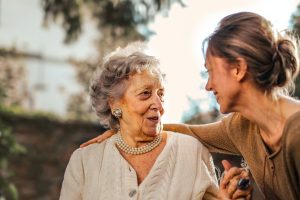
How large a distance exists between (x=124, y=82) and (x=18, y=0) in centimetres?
Result: 1220

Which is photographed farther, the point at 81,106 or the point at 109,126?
the point at 81,106

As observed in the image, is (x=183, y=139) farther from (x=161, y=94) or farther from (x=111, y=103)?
(x=111, y=103)

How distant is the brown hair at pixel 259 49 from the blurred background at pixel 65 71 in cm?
25

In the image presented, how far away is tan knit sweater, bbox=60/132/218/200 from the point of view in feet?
9.37

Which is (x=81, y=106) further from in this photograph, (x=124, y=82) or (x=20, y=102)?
(x=124, y=82)

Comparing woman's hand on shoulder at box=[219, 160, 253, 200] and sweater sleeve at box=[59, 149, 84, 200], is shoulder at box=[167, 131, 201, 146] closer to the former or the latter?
woman's hand on shoulder at box=[219, 160, 253, 200]

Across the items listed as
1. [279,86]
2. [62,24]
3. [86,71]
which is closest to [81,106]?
[86,71]

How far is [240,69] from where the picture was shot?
254 centimetres

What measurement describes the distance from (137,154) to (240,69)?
772 mm

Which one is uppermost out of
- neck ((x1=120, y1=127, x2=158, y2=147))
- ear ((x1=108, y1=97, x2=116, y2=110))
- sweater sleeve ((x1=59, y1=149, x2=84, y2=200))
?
ear ((x1=108, y1=97, x2=116, y2=110))

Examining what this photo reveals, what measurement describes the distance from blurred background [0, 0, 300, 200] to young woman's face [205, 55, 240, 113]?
1.12ft

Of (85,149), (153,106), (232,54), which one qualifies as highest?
(232,54)

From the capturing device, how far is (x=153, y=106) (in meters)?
2.96

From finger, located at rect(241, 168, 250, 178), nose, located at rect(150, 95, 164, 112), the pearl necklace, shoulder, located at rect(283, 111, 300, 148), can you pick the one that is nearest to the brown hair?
shoulder, located at rect(283, 111, 300, 148)
